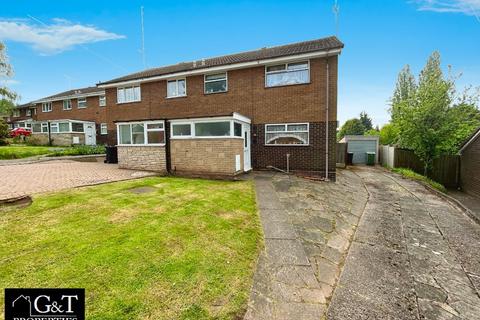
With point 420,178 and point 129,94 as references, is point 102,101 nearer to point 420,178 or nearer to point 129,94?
point 129,94

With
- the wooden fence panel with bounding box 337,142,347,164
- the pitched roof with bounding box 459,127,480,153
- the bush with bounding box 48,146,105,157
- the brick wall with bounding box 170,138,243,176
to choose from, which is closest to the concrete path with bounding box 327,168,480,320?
the brick wall with bounding box 170,138,243,176

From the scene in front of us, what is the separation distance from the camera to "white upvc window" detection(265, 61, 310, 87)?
10.8 metres

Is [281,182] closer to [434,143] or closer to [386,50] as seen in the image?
[434,143]

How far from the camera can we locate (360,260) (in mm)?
4215

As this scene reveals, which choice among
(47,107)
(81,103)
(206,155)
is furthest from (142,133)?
(47,107)

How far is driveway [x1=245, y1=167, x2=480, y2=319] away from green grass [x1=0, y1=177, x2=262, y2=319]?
1.51ft

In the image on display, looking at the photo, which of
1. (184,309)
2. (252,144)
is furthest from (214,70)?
(184,309)

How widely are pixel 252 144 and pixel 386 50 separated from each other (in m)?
13.2

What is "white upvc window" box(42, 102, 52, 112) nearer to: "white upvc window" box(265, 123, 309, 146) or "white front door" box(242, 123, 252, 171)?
"white front door" box(242, 123, 252, 171)

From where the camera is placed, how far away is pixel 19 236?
12.1ft

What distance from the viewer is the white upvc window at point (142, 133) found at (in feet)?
34.6

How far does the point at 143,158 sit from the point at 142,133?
48.6 inches

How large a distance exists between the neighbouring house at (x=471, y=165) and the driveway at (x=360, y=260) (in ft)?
19.5

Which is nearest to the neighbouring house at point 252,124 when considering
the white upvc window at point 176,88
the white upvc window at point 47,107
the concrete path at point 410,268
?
the white upvc window at point 176,88
